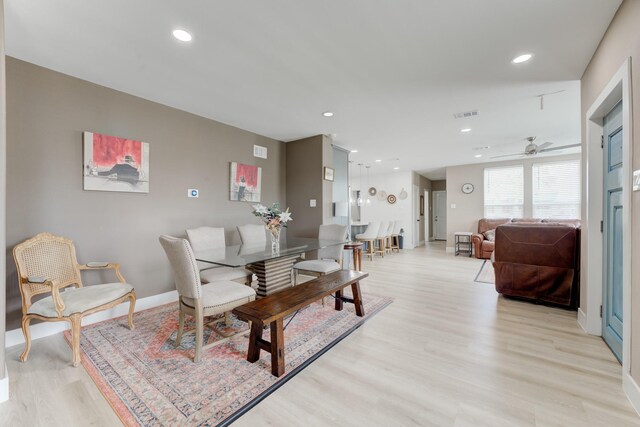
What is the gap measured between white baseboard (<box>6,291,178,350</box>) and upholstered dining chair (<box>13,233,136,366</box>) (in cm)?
30

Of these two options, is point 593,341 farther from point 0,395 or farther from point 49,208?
point 49,208

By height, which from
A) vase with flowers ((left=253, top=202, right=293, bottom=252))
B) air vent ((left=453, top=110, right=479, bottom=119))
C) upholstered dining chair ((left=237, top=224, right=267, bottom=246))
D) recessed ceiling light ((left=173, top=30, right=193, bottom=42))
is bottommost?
upholstered dining chair ((left=237, top=224, right=267, bottom=246))

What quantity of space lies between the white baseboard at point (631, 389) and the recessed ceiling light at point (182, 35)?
12.1 feet

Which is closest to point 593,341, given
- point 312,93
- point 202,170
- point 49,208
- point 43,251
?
point 312,93

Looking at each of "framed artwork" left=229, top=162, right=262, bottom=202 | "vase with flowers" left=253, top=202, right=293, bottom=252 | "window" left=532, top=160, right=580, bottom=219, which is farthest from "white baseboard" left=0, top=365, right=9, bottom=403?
"window" left=532, top=160, right=580, bottom=219

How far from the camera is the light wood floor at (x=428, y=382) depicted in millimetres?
1454

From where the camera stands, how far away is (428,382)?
1.75 meters

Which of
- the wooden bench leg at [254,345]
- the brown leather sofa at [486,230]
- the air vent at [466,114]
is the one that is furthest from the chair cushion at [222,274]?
the brown leather sofa at [486,230]

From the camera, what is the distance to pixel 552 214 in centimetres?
637

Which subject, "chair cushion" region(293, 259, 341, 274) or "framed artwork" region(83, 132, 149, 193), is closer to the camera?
"framed artwork" region(83, 132, 149, 193)

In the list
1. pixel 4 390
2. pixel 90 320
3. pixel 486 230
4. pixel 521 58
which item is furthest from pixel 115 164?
pixel 486 230

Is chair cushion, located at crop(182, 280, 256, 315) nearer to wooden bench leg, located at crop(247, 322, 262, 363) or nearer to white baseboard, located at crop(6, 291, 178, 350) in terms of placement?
wooden bench leg, located at crop(247, 322, 262, 363)

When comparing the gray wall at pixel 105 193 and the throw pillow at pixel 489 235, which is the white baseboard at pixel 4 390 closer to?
the gray wall at pixel 105 193

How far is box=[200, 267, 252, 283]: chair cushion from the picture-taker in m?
2.70
